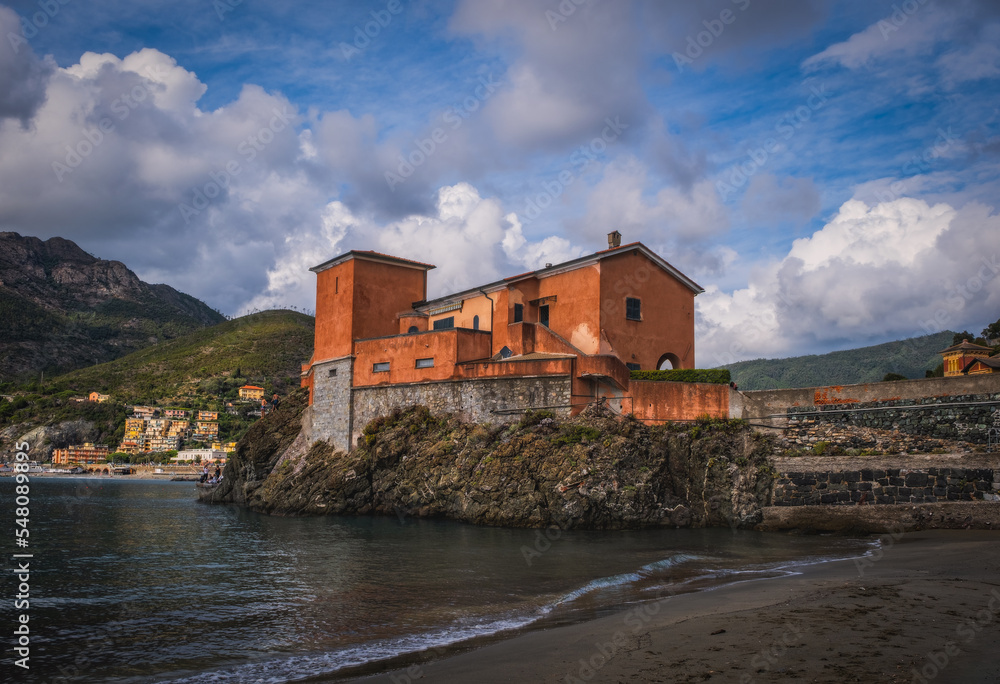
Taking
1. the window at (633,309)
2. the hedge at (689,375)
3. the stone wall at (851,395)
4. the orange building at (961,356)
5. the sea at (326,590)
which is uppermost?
the window at (633,309)

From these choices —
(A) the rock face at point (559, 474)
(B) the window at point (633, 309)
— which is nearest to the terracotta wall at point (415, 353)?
(A) the rock face at point (559, 474)

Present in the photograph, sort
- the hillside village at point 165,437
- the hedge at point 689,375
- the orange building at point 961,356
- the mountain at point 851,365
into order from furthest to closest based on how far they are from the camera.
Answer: the hillside village at point 165,437
the mountain at point 851,365
the orange building at point 961,356
the hedge at point 689,375

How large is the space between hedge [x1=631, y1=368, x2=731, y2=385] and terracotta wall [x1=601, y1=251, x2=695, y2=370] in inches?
116

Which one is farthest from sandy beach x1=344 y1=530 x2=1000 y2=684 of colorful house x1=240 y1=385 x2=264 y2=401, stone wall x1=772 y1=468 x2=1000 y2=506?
colorful house x1=240 y1=385 x2=264 y2=401

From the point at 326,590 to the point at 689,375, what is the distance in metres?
19.8

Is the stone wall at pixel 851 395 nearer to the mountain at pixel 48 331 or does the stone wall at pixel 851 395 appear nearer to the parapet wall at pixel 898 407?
the parapet wall at pixel 898 407

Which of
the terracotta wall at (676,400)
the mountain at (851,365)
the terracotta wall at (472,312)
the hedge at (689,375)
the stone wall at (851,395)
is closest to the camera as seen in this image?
the stone wall at (851,395)

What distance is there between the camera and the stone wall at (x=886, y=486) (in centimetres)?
1967

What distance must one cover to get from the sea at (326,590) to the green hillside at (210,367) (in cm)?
11131

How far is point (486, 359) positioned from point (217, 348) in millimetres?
129067

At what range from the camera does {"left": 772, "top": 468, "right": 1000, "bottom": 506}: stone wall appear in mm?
19672

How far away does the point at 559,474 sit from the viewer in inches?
1091

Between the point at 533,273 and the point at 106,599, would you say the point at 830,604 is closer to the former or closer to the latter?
the point at 106,599

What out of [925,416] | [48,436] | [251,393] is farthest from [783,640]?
[48,436]
